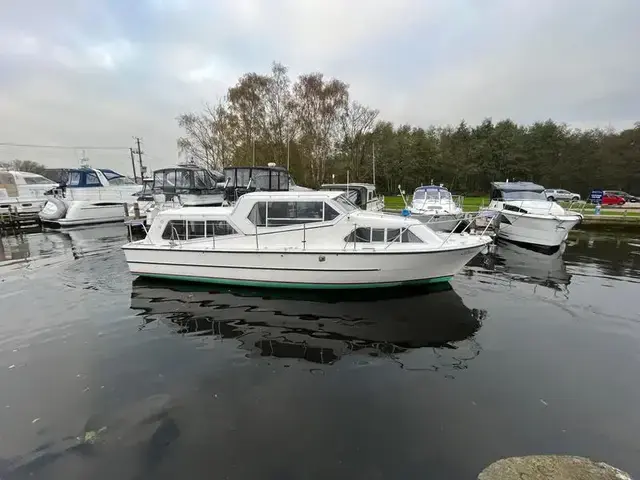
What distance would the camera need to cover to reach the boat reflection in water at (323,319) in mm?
6668

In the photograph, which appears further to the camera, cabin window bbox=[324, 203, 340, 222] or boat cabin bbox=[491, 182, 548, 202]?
boat cabin bbox=[491, 182, 548, 202]

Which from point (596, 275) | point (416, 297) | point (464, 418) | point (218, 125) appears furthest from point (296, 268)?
point (218, 125)

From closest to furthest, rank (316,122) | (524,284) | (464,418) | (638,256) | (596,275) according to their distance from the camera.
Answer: (464,418) → (524,284) → (596,275) → (638,256) → (316,122)

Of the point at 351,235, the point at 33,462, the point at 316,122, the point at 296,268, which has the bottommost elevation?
the point at 33,462

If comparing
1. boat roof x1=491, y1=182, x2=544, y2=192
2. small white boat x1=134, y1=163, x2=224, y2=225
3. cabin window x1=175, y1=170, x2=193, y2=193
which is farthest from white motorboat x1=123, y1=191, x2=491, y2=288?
cabin window x1=175, y1=170, x2=193, y2=193

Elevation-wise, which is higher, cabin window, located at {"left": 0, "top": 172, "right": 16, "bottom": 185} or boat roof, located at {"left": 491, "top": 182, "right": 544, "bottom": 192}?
cabin window, located at {"left": 0, "top": 172, "right": 16, "bottom": 185}

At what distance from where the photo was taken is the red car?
106 ft

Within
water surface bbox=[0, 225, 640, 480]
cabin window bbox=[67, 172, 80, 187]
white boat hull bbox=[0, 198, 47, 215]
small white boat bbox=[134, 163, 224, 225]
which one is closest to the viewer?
water surface bbox=[0, 225, 640, 480]

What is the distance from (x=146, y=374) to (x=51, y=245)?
14677mm

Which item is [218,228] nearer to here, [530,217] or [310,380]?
[310,380]

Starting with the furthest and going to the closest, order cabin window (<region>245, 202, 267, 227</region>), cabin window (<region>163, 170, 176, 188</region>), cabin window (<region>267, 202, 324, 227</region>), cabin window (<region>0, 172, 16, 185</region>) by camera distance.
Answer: cabin window (<region>0, 172, 16, 185</region>), cabin window (<region>163, 170, 176, 188</region>), cabin window (<region>245, 202, 267, 227</region>), cabin window (<region>267, 202, 324, 227</region>)

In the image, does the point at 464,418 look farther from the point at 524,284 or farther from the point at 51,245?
the point at 51,245

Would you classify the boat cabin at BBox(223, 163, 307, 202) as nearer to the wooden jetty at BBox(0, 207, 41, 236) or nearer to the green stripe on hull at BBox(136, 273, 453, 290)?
the green stripe on hull at BBox(136, 273, 453, 290)

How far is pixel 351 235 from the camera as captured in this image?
9172mm
